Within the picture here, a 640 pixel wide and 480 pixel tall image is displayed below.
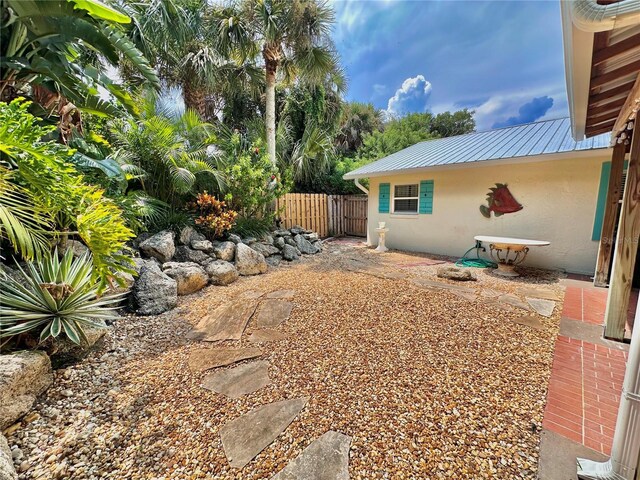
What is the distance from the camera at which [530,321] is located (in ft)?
10.5

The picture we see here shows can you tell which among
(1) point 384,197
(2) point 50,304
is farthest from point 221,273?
(1) point 384,197

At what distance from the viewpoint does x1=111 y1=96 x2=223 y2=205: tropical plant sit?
196 inches

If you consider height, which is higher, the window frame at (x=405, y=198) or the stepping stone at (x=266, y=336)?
the window frame at (x=405, y=198)

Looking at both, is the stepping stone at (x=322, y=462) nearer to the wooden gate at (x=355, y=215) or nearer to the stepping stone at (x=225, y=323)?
the stepping stone at (x=225, y=323)

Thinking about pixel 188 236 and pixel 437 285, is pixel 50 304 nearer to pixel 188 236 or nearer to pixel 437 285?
pixel 188 236

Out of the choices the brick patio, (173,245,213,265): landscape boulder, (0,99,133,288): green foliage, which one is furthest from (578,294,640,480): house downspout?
(173,245,213,265): landscape boulder

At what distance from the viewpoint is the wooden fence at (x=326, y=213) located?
9.04 m

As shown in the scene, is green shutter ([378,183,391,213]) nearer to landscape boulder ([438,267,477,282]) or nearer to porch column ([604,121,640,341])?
landscape boulder ([438,267,477,282])

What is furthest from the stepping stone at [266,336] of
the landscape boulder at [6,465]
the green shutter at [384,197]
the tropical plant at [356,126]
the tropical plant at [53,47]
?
the tropical plant at [356,126]

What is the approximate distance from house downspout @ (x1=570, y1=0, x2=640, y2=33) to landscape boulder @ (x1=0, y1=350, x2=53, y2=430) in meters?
3.98

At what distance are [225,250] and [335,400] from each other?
4138 millimetres

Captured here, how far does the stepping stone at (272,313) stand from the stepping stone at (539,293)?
3.85 m

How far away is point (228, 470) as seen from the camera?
1.43 metres

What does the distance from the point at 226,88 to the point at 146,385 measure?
900cm
